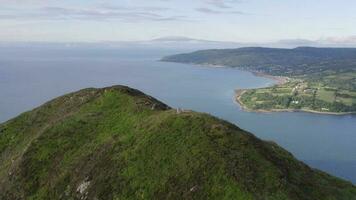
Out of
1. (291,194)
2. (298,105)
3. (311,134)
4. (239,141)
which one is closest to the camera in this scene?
(291,194)

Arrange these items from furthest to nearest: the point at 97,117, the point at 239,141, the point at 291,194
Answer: the point at 97,117 < the point at 239,141 < the point at 291,194

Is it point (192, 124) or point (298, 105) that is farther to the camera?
point (298, 105)

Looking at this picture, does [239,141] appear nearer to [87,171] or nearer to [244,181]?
[244,181]

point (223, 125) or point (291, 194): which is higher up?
point (223, 125)

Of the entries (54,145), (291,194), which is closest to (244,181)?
(291,194)

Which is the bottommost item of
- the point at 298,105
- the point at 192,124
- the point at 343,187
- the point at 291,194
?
the point at 298,105

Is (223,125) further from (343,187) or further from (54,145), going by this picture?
(54,145)
